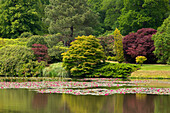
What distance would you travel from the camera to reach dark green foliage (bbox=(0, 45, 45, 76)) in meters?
41.2

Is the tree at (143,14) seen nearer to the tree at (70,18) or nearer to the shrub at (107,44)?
the tree at (70,18)

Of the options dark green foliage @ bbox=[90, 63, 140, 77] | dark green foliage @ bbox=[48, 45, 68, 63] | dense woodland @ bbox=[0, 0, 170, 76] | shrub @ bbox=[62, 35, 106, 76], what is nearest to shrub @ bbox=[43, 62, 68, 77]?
shrub @ bbox=[62, 35, 106, 76]

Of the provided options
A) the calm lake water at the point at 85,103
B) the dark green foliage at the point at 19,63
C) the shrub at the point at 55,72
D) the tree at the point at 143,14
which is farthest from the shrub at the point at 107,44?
the calm lake water at the point at 85,103

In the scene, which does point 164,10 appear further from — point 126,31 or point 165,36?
point 165,36

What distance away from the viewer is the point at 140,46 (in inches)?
1892

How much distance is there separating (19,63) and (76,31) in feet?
60.7

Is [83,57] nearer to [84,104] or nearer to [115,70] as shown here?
[115,70]

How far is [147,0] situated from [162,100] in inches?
1743

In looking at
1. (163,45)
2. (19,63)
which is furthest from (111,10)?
(19,63)

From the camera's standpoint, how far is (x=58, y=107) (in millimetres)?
16328

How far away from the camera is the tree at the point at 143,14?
61.1m

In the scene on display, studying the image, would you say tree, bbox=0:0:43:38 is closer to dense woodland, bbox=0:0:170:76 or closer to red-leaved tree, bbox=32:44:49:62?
dense woodland, bbox=0:0:170:76

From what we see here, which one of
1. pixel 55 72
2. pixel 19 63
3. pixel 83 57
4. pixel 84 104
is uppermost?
pixel 83 57

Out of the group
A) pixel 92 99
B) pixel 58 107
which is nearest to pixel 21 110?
pixel 58 107
